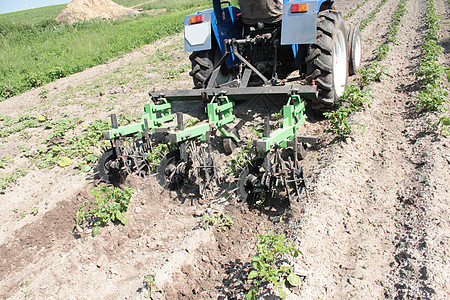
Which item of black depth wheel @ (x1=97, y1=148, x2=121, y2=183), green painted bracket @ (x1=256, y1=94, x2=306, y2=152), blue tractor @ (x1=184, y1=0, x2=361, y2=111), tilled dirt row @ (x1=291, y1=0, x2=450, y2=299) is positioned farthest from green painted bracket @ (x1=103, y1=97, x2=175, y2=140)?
tilled dirt row @ (x1=291, y1=0, x2=450, y2=299)

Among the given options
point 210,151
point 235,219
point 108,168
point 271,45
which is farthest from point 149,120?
point 271,45

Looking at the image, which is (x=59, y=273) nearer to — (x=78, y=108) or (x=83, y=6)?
(x=78, y=108)

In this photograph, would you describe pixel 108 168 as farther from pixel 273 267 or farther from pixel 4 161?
pixel 273 267

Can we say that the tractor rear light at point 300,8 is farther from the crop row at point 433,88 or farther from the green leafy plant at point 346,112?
the crop row at point 433,88

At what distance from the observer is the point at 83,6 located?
27234mm

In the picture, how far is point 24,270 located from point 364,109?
4.91m

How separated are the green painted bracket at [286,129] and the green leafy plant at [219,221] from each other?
78 cm

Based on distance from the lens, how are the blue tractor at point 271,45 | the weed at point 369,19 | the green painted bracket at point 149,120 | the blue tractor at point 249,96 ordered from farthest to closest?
the weed at point 369,19 → the blue tractor at point 271,45 → the green painted bracket at point 149,120 → the blue tractor at point 249,96

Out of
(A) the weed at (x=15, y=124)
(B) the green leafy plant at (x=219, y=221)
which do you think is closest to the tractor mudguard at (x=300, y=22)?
(B) the green leafy plant at (x=219, y=221)

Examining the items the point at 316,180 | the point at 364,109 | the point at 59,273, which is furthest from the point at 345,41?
the point at 59,273

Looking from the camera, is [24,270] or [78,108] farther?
[78,108]

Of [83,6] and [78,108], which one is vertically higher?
[83,6]

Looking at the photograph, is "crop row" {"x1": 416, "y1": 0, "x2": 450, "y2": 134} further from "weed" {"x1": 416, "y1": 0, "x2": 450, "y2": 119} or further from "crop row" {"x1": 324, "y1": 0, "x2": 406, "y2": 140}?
"crop row" {"x1": 324, "y1": 0, "x2": 406, "y2": 140}

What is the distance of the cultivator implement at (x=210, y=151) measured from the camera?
3787 mm
